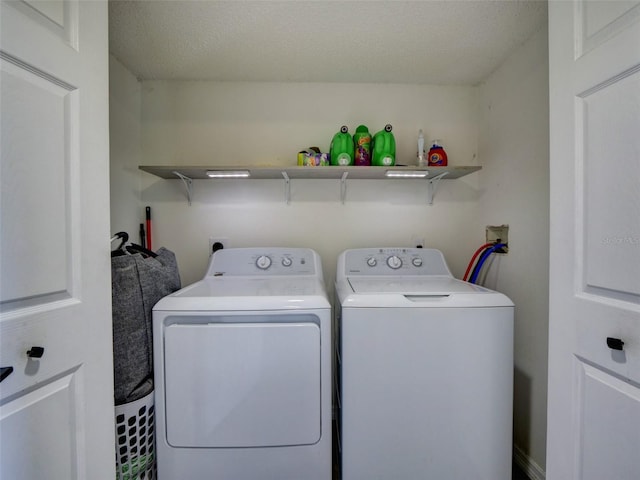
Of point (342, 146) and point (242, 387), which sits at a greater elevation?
point (342, 146)

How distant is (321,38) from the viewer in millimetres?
1353

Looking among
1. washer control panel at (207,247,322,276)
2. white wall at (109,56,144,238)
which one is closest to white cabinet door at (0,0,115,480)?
washer control panel at (207,247,322,276)

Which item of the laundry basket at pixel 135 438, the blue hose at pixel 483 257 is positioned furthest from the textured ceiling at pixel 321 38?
the laundry basket at pixel 135 438

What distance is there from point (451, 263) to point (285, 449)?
150cm

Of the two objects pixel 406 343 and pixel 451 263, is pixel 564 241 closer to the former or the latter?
pixel 406 343

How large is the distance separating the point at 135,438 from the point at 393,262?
147 centimetres

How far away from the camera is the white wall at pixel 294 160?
1.75 metres

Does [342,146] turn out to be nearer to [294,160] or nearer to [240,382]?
[294,160]

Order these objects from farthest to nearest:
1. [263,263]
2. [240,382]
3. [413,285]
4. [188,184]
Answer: [188,184], [263,263], [413,285], [240,382]

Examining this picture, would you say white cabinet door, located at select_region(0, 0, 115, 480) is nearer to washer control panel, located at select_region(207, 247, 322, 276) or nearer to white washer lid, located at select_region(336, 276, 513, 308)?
washer control panel, located at select_region(207, 247, 322, 276)

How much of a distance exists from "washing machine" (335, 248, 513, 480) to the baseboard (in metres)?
0.40

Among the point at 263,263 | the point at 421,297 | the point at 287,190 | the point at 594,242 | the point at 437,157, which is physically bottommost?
the point at 421,297

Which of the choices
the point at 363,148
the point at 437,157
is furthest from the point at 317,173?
the point at 437,157

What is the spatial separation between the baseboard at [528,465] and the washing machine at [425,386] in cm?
40
